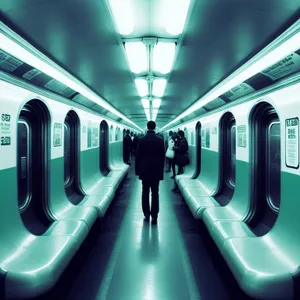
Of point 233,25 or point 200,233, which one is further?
point 200,233

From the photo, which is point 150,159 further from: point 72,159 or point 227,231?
point 227,231

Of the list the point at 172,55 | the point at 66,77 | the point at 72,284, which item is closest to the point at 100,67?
the point at 66,77

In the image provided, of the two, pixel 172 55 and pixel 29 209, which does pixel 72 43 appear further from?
pixel 29 209

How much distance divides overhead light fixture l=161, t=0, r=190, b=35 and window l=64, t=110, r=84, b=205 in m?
3.12

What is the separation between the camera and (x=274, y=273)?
7.75ft

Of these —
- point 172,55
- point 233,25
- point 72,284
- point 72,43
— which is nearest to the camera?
point 233,25

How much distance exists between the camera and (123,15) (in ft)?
7.77

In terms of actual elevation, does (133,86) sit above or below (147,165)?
above

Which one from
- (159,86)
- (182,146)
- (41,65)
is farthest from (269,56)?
(182,146)

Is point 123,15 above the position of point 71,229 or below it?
above

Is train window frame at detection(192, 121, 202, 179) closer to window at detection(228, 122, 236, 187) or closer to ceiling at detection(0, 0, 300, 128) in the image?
window at detection(228, 122, 236, 187)

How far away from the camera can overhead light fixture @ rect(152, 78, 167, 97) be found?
5.25 meters

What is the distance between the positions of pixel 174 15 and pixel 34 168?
276 centimetres

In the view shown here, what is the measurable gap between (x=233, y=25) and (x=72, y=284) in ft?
9.82
